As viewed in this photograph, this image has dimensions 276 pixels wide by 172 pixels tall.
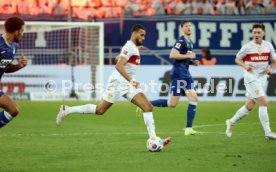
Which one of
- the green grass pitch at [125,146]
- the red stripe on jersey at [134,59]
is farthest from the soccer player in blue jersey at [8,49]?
the red stripe on jersey at [134,59]

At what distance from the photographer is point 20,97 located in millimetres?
27516

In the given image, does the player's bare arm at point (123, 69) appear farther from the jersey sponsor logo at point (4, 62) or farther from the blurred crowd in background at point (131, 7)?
the blurred crowd in background at point (131, 7)

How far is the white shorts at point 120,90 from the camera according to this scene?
487 inches

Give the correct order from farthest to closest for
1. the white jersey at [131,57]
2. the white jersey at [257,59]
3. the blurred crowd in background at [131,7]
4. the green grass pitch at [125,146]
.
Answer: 1. the blurred crowd in background at [131,7]
2. the white jersey at [257,59]
3. the white jersey at [131,57]
4. the green grass pitch at [125,146]

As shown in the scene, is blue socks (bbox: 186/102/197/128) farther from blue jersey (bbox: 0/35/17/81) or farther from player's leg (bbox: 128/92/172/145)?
blue jersey (bbox: 0/35/17/81)

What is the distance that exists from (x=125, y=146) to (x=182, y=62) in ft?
13.0

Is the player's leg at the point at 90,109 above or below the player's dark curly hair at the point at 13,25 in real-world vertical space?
below

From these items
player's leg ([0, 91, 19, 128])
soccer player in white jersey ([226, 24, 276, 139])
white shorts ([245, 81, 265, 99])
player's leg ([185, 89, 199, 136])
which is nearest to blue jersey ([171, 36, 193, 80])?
player's leg ([185, 89, 199, 136])

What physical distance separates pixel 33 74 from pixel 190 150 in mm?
15596

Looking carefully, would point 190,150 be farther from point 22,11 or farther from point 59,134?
point 22,11

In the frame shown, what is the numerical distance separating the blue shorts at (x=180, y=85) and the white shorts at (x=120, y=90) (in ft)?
12.3

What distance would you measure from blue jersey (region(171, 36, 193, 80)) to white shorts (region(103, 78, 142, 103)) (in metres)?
3.62

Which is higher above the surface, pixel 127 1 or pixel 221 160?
pixel 127 1

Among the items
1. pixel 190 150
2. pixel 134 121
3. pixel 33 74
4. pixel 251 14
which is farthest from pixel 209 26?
pixel 190 150
